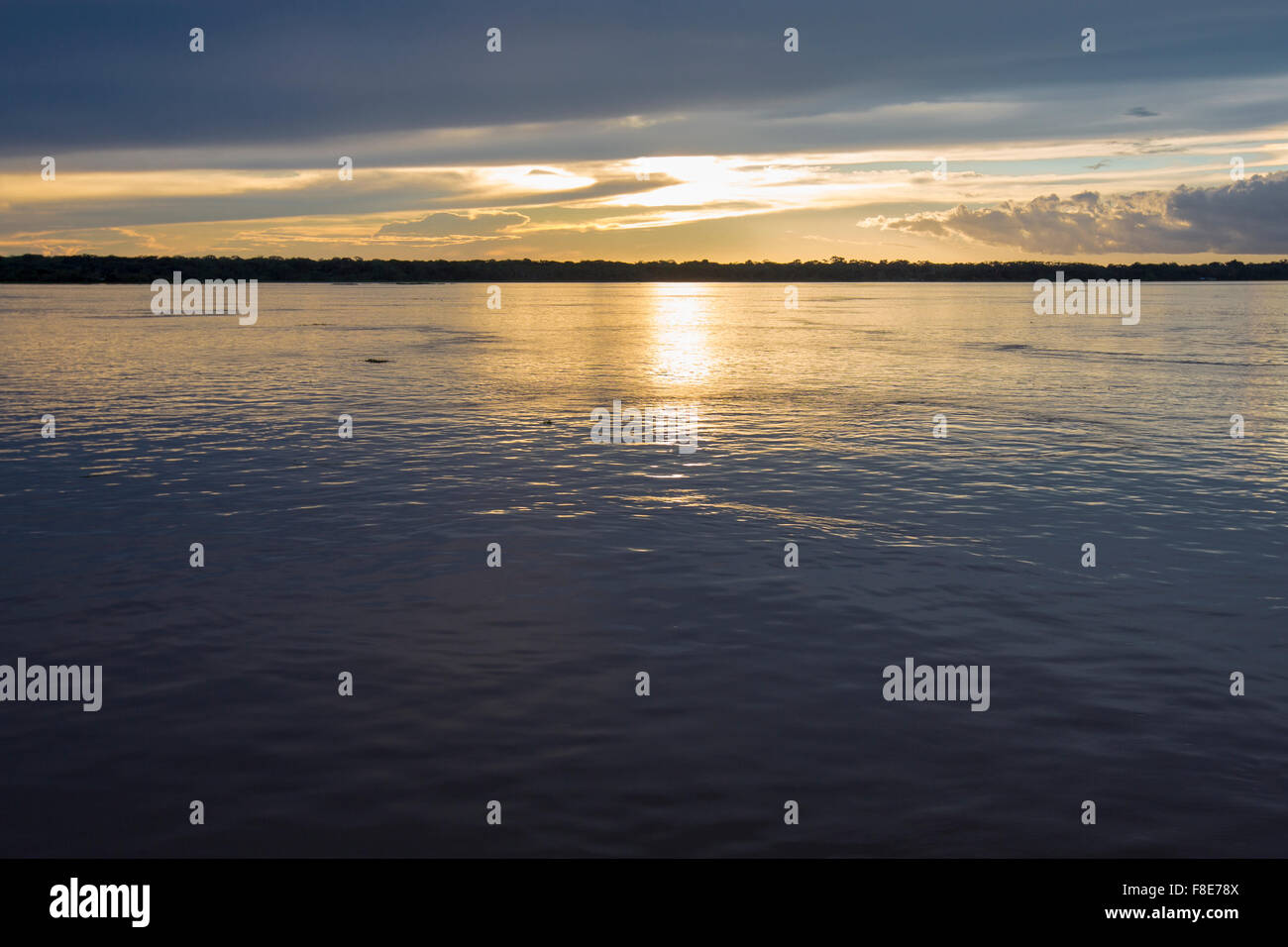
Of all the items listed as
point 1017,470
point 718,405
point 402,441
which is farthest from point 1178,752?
point 718,405

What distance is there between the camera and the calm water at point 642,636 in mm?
11531

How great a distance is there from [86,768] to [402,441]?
86.2 ft

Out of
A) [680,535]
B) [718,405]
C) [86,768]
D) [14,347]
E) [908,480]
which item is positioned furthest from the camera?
[14,347]

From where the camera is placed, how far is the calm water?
37.8ft

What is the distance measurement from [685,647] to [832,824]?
18.9 ft

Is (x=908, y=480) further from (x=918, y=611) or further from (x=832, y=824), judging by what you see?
(x=832, y=824)

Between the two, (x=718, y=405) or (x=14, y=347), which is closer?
(x=718, y=405)

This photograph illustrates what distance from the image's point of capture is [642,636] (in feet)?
56.9

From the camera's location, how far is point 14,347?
271 ft

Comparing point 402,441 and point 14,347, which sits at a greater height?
point 14,347

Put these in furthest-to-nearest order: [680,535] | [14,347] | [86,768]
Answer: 1. [14,347]
2. [680,535]
3. [86,768]
